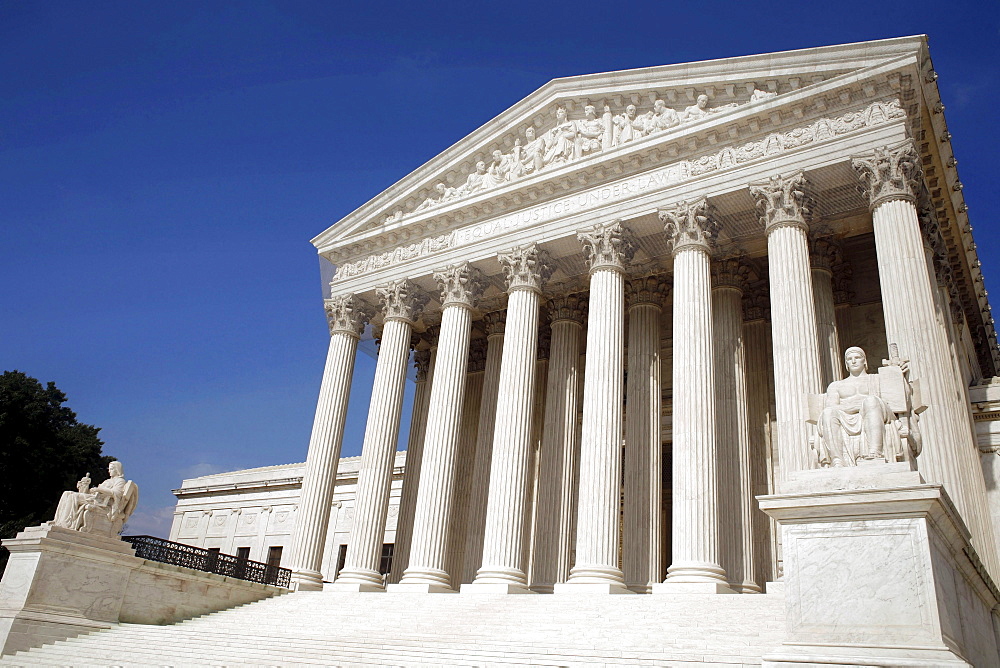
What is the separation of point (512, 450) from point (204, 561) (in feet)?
35.7

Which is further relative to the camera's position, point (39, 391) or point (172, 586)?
point (39, 391)

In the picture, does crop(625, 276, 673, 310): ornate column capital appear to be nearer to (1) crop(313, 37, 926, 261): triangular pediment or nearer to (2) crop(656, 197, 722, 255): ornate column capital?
(2) crop(656, 197, 722, 255): ornate column capital

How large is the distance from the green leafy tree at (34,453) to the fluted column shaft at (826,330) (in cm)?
3834

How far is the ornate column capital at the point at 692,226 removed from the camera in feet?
82.0

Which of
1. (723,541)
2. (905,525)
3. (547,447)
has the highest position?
(547,447)

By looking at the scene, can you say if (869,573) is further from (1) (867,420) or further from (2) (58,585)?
(2) (58,585)

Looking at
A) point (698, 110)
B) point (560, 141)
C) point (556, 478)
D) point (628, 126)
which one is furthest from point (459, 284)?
point (698, 110)

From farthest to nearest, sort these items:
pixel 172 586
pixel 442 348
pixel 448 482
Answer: pixel 442 348
pixel 448 482
pixel 172 586

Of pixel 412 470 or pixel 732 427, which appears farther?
pixel 412 470

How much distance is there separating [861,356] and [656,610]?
8755 mm

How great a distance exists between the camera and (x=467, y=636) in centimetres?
1781

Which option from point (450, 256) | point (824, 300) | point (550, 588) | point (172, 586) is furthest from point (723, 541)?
point (172, 586)

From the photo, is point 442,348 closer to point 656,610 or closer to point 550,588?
point 550,588

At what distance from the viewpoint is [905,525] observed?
9.88 m
